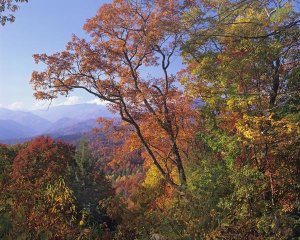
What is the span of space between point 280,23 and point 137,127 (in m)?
7.57

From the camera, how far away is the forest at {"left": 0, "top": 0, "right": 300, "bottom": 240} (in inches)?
340

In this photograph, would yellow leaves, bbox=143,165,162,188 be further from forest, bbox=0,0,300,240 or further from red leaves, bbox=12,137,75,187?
red leaves, bbox=12,137,75,187

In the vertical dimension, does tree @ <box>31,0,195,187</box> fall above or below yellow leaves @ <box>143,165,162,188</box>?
above

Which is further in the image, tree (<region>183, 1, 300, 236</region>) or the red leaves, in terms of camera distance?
the red leaves

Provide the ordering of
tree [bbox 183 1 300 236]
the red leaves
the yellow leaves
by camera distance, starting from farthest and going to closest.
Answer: the yellow leaves
the red leaves
tree [bbox 183 1 300 236]

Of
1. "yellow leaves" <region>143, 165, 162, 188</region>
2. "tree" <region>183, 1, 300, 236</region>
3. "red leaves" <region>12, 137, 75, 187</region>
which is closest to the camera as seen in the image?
"tree" <region>183, 1, 300, 236</region>

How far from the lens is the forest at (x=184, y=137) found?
8.65 meters

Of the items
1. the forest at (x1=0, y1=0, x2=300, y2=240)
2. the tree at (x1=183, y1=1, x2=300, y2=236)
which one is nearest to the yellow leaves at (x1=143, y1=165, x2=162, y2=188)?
the forest at (x1=0, y1=0, x2=300, y2=240)

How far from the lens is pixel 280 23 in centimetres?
1188

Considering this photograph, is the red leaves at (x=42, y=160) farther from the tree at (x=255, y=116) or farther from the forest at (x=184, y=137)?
the tree at (x=255, y=116)

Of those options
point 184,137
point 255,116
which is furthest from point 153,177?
point 255,116

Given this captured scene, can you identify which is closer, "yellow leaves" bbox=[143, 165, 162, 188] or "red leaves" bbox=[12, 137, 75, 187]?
"red leaves" bbox=[12, 137, 75, 187]

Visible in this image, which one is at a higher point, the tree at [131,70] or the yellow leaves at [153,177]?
the tree at [131,70]

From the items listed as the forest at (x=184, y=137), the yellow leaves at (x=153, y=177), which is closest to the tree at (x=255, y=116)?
the forest at (x=184, y=137)
